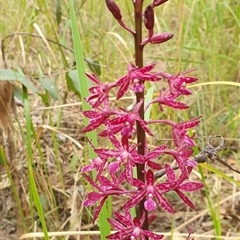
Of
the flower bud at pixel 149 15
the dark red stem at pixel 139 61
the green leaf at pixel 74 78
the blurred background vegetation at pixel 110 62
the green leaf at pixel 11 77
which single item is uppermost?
the flower bud at pixel 149 15

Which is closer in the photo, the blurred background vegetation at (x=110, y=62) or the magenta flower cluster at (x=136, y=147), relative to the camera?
the magenta flower cluster at (x=136, y=147)

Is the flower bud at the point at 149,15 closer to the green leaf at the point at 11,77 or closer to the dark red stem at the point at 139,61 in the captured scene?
the dark red stem at the point at 139,61

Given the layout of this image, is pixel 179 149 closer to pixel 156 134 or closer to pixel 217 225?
pixel 217 225

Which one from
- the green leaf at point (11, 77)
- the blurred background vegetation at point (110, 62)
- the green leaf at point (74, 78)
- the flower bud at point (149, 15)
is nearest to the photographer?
the flower bud at point (149, 15)

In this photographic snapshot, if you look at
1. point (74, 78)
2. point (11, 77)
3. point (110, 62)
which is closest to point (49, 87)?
point (74, 78)

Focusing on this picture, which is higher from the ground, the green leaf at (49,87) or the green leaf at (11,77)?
the green leaf at (11,77)

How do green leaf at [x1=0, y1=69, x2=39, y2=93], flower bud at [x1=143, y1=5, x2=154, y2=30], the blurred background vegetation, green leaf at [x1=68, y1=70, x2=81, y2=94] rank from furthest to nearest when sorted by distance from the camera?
the blurred background vegetation < green leaf at [x1=68, y1=70, x2=81, y2=94] < green leaf at [x1=0, y1=69, x2=39, y2=93] < flower bud at [x1=143, y1=5, x2=154, y2=30]

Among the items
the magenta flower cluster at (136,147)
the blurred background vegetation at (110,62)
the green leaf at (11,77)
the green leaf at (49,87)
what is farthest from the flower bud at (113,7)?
the blurred background vegetation at (110,62)

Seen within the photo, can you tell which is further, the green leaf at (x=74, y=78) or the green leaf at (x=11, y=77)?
the green leaf at (x=74, y=78)

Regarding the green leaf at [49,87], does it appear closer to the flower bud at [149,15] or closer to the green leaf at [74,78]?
the green leaf at [74,78]

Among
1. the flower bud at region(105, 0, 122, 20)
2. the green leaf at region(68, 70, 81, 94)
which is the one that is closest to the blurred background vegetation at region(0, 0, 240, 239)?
the green leaf at region(68, 70, 81, 94)

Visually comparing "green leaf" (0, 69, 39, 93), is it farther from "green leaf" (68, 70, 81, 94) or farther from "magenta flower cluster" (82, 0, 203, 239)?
Result: "magenta flower cluster" (82, 0, 203, 239)

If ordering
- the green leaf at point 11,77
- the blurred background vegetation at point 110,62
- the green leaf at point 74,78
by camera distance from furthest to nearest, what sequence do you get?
the blurred background vegetation at point 110,62
the green leaf at point 74,78
the green leaf at point 11,77

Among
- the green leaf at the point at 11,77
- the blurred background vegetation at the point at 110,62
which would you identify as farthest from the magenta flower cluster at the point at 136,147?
the blurred background vegetation at the point at 110,62
